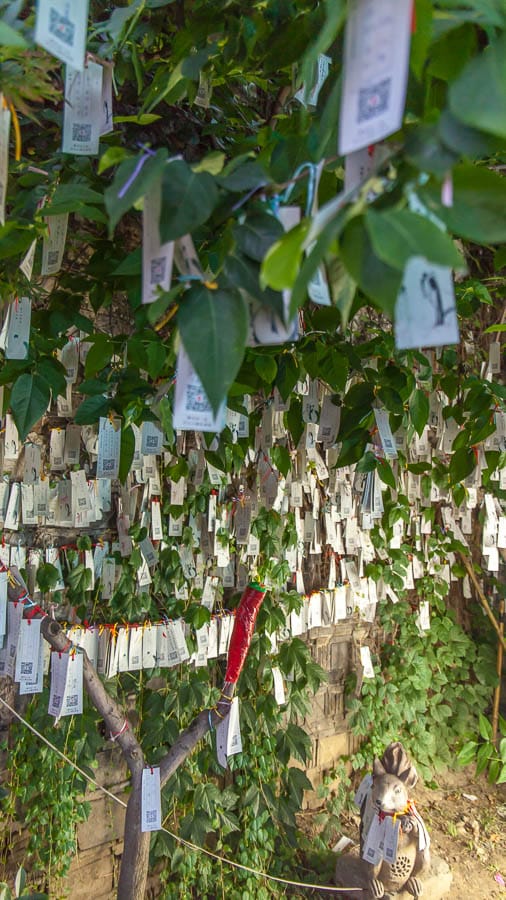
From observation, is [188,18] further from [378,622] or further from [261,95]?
[378,622]

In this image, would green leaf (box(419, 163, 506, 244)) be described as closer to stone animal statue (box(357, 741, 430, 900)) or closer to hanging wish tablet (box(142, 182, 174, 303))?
hanging wish tablet (box(142, 182, 174, 303))

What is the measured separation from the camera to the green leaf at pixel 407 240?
40 cm

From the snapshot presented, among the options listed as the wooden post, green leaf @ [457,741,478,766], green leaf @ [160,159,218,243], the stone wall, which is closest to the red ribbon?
the stone wall

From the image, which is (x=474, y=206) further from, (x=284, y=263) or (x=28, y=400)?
(x=28, y=400)

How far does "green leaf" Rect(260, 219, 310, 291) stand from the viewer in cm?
44

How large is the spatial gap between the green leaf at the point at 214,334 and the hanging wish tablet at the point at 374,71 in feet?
0.49

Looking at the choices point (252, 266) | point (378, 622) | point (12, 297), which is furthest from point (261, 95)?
point (378, 622)

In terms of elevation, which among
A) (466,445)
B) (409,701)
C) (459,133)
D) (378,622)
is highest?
(459,133)

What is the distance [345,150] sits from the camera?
19.4 inches

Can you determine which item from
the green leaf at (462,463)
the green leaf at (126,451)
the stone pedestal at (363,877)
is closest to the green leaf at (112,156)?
the green leaf at (126,451)

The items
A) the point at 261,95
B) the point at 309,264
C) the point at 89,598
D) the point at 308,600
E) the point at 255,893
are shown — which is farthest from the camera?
the point at 308,600

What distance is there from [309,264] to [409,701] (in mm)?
2838

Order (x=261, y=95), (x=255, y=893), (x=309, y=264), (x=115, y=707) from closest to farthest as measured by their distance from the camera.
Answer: (x=309, y=264) → (x=115, y=707) → (x=261, y=95) → (x=255, y=893)

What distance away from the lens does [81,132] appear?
988 millimetres
